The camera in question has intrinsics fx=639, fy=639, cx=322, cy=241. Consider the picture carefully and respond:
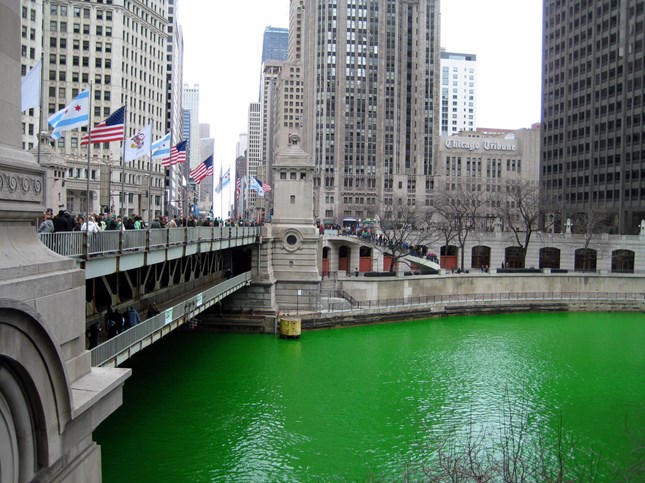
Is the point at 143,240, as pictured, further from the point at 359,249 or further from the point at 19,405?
the point at 359,249

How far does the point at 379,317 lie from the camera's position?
5075 centimetres

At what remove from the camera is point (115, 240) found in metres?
19.5

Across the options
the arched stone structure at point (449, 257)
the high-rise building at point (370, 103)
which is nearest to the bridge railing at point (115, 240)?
the arched stone structure at point (449, 257)

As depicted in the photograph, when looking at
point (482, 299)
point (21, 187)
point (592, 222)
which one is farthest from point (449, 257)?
point (21, 187)

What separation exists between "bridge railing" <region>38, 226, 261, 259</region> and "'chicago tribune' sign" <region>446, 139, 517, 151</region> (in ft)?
392

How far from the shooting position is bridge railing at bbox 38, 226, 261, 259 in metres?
15.9

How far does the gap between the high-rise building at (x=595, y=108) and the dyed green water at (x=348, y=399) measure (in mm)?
58667

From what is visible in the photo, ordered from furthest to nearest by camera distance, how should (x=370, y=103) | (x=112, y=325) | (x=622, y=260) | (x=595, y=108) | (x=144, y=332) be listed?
(x=370, y=103), (x=595, y=108), (x=622, y=260), (x=144, y=332), (x=112, y=325)

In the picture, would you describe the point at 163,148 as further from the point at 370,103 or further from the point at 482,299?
the point at 370,103

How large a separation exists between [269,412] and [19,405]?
1983 centimetres

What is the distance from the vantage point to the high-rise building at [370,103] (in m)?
136

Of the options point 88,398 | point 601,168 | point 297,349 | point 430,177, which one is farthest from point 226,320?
point 430,177

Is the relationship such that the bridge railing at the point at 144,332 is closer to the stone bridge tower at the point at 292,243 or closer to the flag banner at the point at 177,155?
the flag banner at the point at 177,155

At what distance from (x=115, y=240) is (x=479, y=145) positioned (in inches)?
5276
